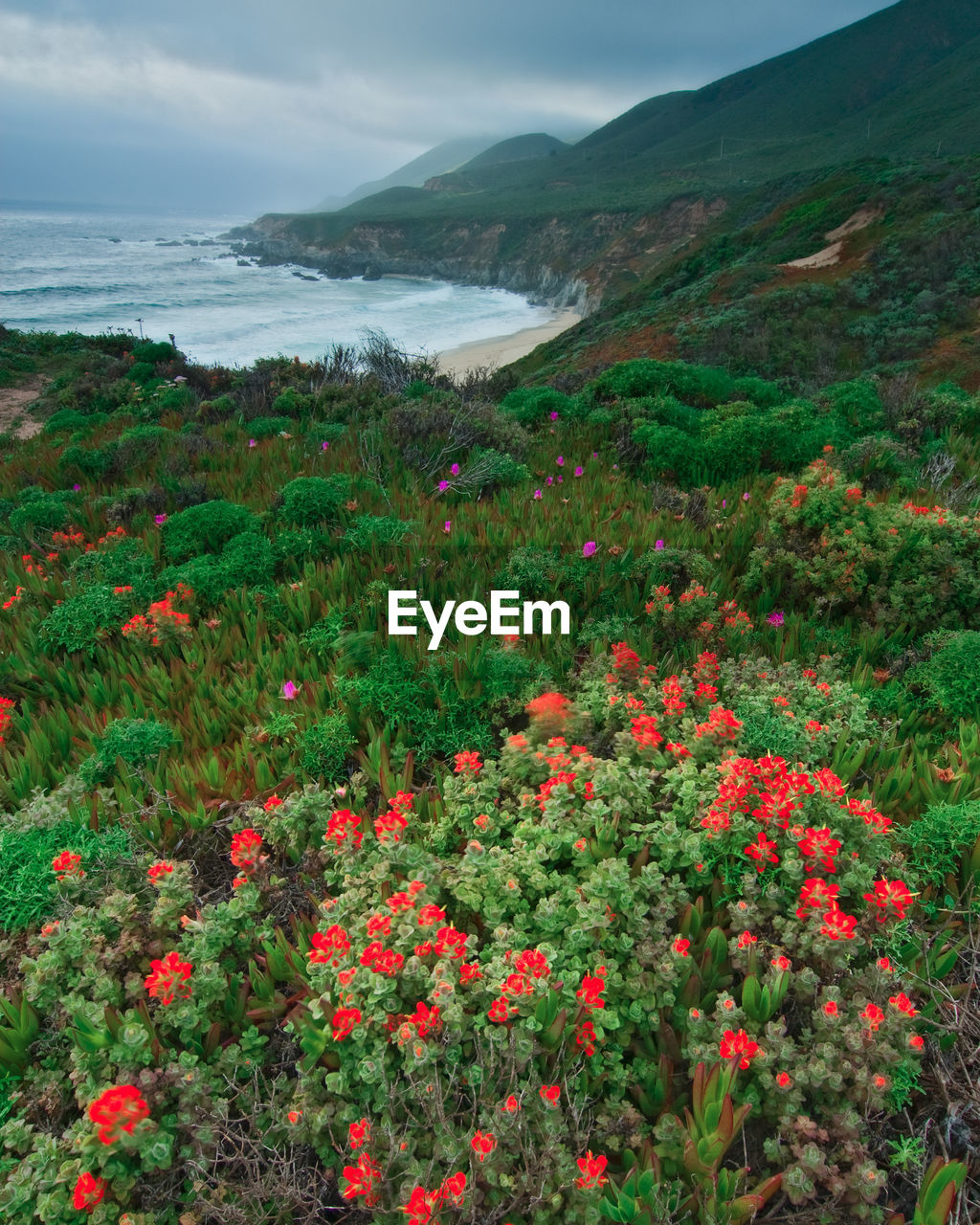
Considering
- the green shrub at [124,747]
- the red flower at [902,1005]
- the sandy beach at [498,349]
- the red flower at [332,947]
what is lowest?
the sandy beach at [498,349]

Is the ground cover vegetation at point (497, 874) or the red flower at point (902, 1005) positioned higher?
the red flower at point (902, 1005)

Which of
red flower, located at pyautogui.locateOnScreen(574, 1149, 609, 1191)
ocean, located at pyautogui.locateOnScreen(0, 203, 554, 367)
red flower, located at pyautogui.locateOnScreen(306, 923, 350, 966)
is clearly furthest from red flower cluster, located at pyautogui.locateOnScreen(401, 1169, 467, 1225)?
ocean, located at pyautogui.locateOnScreen(0, 203, 554, 367)

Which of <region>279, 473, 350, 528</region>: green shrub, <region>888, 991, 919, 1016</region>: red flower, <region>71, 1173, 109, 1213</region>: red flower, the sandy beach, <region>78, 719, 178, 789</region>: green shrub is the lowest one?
the sandy beach

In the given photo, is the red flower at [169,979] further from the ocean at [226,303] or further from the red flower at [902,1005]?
the ocean at [226,303]

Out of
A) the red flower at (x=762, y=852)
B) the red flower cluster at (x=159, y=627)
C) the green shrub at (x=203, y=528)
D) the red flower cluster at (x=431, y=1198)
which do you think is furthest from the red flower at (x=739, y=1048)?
the green shrub at (x=203, y=528)

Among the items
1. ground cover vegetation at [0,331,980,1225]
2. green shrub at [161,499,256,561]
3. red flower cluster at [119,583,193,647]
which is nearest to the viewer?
ground cover vegetation at [0,331,980,1225]

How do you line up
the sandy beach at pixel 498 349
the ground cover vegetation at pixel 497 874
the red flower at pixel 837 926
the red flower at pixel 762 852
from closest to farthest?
the ground cover vegetation at pixel 497 874
the red flower at pixel 837 926
the red flower at pixel 762 852
the sandy beach at pixel 498 349

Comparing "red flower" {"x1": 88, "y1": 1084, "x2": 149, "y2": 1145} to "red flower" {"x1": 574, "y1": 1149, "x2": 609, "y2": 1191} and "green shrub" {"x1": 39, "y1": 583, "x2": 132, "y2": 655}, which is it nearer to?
"red flower" {"x1": 574, "y1": 1149, "x2": 609, "y2": 1191}

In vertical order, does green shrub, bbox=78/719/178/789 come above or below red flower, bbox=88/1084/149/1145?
below

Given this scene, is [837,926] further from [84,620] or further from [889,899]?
[84,620]
